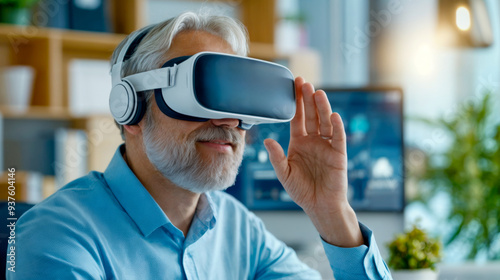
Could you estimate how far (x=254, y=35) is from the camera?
11.4 feet

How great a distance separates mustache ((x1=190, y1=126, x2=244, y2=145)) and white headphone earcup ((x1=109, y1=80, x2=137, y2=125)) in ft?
0.45

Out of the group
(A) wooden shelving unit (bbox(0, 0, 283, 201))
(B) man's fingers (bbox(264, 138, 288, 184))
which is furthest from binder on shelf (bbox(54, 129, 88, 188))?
(B) man's fingers (bbox(264, 138, 288, 184))

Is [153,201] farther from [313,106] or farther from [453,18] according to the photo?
[453,18]

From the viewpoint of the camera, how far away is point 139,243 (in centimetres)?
105

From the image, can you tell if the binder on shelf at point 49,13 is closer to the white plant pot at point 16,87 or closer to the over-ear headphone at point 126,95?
the white plant pot at point 16,87

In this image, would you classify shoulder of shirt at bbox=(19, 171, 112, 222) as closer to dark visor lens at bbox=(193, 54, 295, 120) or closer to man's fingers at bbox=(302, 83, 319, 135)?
dark visor lens at bbox=(193, 54, 295, 120)

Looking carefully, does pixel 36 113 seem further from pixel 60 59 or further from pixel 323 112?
pixel 323 112

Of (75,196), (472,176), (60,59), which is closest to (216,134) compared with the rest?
(75,196)

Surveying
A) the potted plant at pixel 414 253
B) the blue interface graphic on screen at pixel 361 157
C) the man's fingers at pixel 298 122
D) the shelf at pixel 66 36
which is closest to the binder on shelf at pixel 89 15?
the shelf at pixel 66 36

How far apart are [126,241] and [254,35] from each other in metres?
2.60

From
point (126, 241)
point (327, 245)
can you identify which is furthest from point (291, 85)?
point (126, 241)

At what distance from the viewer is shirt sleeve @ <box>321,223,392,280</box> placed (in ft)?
3.60

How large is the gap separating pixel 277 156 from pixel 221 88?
239mm

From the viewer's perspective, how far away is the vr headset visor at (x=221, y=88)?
3.18ft
